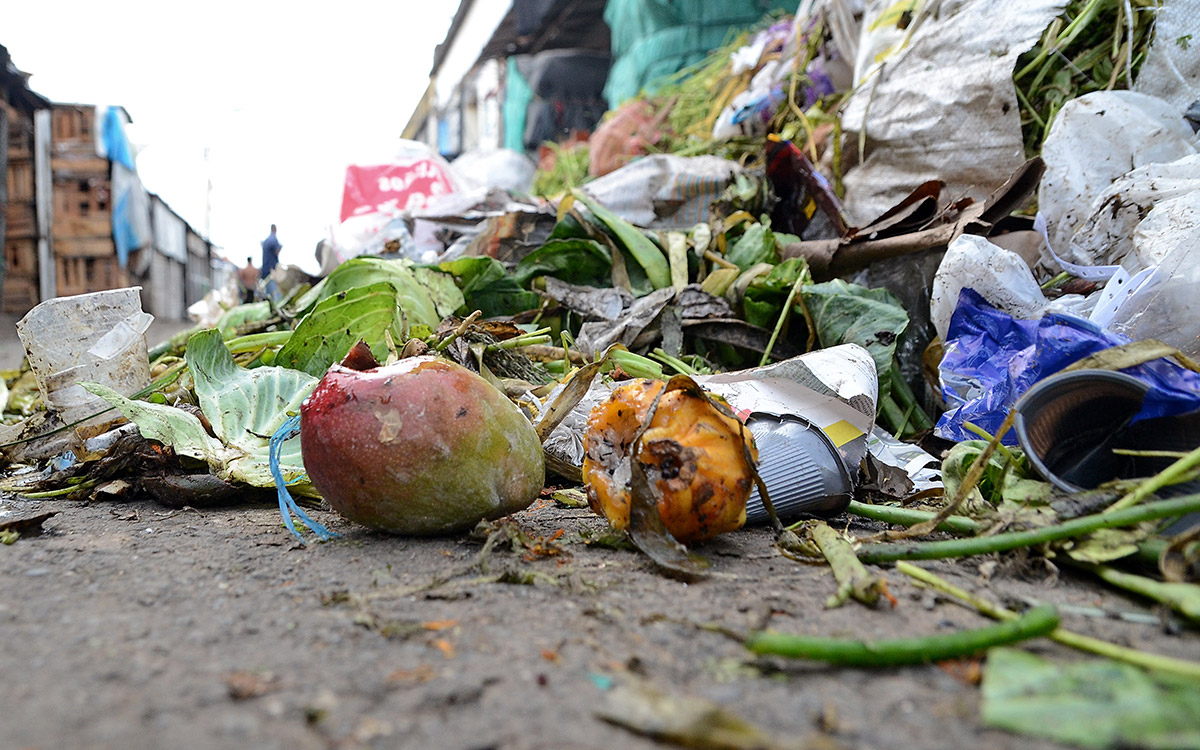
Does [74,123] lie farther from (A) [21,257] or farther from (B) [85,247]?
(A) [21,257]

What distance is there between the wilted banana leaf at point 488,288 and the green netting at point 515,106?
7.93m

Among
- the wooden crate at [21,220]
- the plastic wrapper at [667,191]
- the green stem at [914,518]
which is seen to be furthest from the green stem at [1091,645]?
the wooden crate at [21,220]

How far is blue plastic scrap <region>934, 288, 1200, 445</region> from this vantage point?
1.04 metres

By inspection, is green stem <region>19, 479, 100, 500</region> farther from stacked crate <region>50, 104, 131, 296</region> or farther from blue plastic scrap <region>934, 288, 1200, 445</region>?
stacked crate <region>50, 104, 131, 296</region>

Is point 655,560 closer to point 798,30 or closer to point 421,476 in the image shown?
point 421,476

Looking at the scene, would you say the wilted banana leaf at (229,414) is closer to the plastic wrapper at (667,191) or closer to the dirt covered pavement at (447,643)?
the dirt covered pavement at (447,643)

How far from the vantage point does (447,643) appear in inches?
29.3

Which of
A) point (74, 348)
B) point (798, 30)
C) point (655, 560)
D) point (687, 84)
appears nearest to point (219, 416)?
point (74, 348)

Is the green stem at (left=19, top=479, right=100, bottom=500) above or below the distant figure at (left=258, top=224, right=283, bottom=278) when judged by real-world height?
below

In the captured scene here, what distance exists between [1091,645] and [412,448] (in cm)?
87

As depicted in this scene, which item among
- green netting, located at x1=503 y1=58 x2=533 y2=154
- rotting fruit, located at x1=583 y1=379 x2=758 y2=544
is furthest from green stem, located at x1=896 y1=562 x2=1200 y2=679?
green netting, located at x1=503 y1=58 x2=533 y2=154

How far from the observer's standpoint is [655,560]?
971 mm

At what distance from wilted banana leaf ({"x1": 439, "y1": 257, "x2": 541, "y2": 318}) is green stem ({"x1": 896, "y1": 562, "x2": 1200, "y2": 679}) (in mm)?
1792

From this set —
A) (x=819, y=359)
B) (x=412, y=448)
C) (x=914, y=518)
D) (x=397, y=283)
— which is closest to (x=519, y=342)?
(x=397, y=283)
